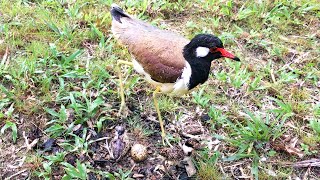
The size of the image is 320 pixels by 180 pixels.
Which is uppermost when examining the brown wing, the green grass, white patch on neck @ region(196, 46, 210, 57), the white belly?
white patch on neck @ region(196, 46, 210, 57)

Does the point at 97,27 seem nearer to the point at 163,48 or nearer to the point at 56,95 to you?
the point at 56,95

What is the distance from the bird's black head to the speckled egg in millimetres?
913

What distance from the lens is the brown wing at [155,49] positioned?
131 inches

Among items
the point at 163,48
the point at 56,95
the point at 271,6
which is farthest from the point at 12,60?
the point at 271,6

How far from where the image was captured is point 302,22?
17.1ft

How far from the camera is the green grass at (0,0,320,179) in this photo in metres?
3.66

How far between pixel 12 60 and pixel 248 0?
3.11 meters

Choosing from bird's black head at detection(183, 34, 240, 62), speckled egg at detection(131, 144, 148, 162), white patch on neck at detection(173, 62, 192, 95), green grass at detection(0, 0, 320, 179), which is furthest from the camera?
green grass at detection(0, 0, 320, 179)

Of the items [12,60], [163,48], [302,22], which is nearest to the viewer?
[163,48]

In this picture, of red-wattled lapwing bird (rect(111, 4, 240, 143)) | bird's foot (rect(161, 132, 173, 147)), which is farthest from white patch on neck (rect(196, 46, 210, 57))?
bird's foot (rect(161, 132, 173, 147))

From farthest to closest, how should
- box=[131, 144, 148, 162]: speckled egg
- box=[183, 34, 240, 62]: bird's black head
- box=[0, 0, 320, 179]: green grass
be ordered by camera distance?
box=[0, 0, 320, 179]: green grass, box=[131, 144, 148, 162]: speckled egg, box=[183, 34, 240, 62]: bird's black head

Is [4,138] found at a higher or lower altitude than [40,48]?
lower

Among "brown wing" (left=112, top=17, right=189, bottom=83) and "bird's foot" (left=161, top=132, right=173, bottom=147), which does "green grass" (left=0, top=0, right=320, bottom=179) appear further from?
"brown wing" (left=112, top=17, right=189, bottom=83)

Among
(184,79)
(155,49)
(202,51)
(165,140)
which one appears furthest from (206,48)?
(165,140)
